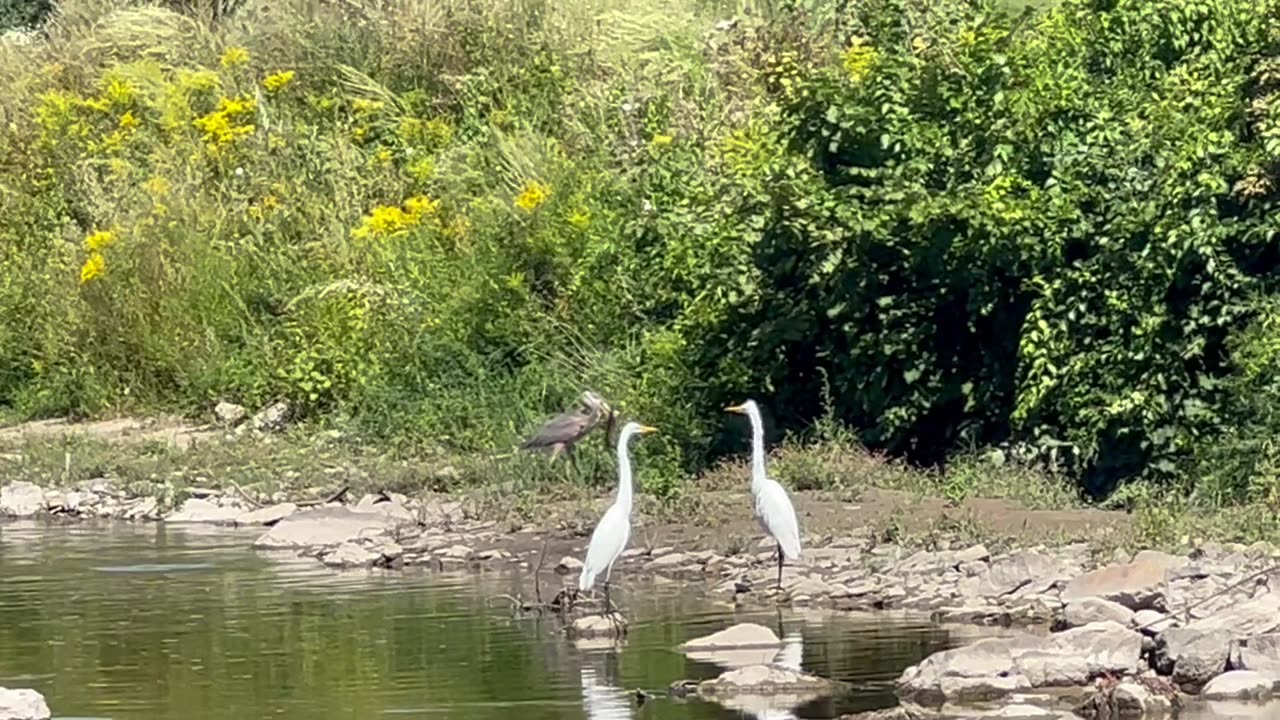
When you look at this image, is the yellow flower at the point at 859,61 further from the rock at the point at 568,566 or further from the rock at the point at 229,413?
the rock at the point at 229,413

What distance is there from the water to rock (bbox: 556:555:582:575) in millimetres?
317

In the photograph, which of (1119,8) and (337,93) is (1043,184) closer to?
(1119,8)

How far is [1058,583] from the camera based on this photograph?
12406 mm

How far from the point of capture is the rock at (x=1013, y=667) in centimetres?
1021

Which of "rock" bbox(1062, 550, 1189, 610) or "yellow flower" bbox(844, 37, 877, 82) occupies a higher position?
"yellow flower" bbox(844, 37, 877, 82)

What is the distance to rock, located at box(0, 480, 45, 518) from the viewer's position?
18531mm

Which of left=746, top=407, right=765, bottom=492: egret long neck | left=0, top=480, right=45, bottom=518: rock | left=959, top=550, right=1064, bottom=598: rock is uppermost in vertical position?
left=746, top=407, right=765, bottom=492: egret long neck

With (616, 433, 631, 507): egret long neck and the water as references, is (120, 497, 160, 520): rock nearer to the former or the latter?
the water

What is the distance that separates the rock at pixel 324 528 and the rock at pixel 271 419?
3761 mm

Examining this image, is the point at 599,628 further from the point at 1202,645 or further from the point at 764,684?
the point at 1202,645

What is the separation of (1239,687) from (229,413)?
12.4m

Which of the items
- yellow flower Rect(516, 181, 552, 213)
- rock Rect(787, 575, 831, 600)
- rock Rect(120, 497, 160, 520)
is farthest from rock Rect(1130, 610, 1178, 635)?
yellow flower Rect(516, 181, 552, 213)

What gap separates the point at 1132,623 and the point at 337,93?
52.3ft

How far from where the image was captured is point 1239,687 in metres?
10.0
